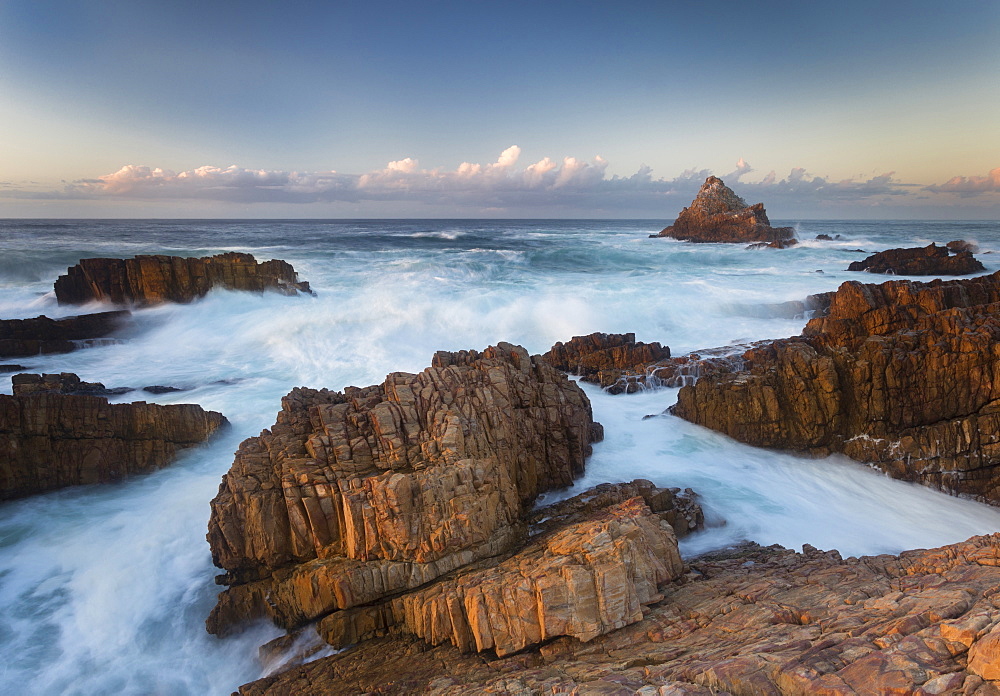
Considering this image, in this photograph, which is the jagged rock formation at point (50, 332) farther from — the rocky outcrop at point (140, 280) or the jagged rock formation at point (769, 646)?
the jagged rock formation at point (769, 646)

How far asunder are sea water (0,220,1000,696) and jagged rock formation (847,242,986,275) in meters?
1.79

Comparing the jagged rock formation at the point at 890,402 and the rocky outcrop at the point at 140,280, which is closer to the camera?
the jagged rock formation at the point at 890,402

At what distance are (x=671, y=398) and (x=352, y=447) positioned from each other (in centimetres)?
1046

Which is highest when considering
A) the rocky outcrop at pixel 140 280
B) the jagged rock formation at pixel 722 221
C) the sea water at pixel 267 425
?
the jagged rock formation at pixel 722 221

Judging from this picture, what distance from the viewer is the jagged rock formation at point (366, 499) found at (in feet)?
23.8

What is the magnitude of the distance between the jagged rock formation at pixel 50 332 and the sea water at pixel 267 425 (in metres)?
0.70

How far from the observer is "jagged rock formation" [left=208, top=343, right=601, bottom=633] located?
23.8 ft

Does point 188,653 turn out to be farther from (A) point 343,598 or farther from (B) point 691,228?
(B) point 691,228

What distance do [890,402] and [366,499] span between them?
1231 cm

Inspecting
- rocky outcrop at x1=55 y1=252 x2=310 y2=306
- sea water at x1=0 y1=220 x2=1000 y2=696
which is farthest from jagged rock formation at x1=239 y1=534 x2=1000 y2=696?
rocky outcrop at x1=55 y1=252 x2=310 y2=306

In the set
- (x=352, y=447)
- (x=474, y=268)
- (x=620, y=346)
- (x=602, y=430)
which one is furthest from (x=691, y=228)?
(x=352, y=447)

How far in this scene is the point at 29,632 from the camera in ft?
26.8

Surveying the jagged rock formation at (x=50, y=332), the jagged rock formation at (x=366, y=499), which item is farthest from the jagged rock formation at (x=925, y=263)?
the jagged rock formation at (x=50, y=332)

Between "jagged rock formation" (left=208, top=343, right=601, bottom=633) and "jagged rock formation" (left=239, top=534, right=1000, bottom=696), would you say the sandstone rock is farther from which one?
"jagged rock formation" (left=208, top=343, right=601, bottom=633)
